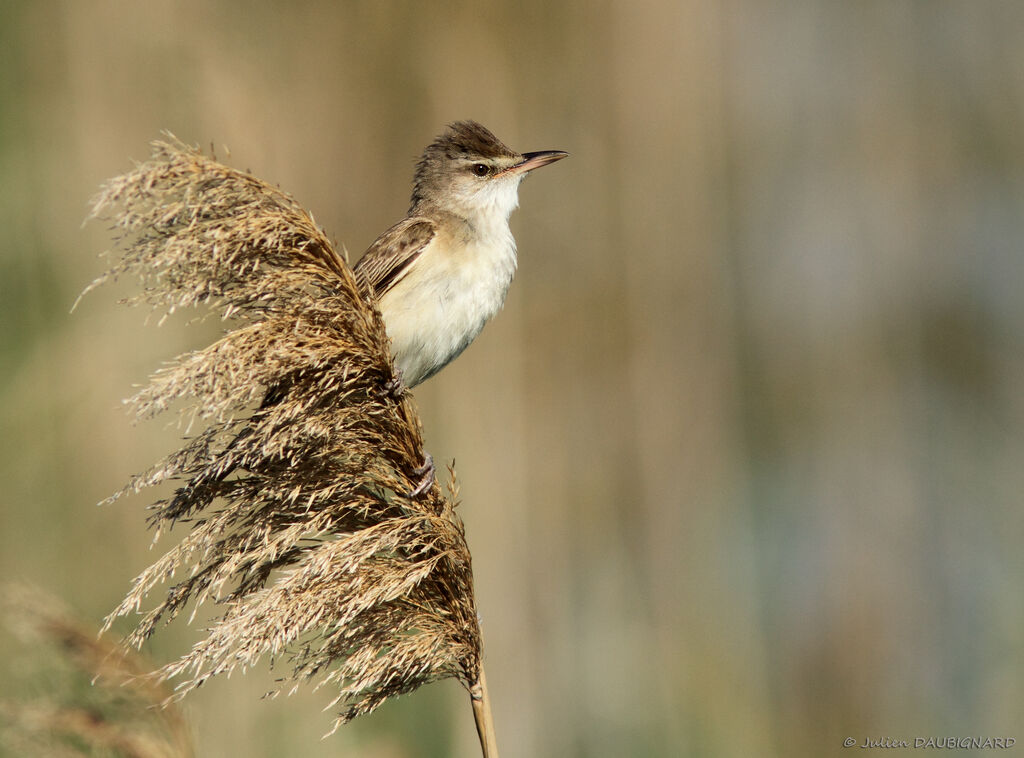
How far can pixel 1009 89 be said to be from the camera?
4.29 meters

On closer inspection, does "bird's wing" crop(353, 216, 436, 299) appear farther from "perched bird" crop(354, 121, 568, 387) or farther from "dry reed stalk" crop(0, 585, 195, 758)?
"dry reed stalk" crop(0, 585, 195, 758)

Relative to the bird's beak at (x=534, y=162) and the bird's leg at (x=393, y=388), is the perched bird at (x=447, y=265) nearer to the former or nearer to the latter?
the bird's beak at (x=534, y=162)

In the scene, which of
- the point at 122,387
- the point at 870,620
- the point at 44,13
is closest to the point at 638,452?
the point at 870,620

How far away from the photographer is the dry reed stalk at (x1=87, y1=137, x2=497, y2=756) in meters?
1.67

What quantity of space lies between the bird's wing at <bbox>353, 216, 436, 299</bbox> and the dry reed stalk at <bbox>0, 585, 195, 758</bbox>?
53.5 inches

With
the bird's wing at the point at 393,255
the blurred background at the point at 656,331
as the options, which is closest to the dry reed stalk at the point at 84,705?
the bird's wing at the point at 393,255

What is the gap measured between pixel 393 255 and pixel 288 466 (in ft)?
4.43

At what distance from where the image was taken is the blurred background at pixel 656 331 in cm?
380

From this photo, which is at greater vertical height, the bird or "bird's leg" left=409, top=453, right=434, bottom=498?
the bird

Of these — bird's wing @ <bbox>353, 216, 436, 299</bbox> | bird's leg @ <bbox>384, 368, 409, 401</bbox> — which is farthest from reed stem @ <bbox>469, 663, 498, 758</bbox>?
bird's wing @ <bbox>353, 216, 436, 299</bbox>

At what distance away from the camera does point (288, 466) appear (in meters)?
1.89

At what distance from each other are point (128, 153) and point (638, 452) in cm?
248

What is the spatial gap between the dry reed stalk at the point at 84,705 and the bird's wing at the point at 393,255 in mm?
1358

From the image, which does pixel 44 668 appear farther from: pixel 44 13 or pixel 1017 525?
pixel 1017 525
